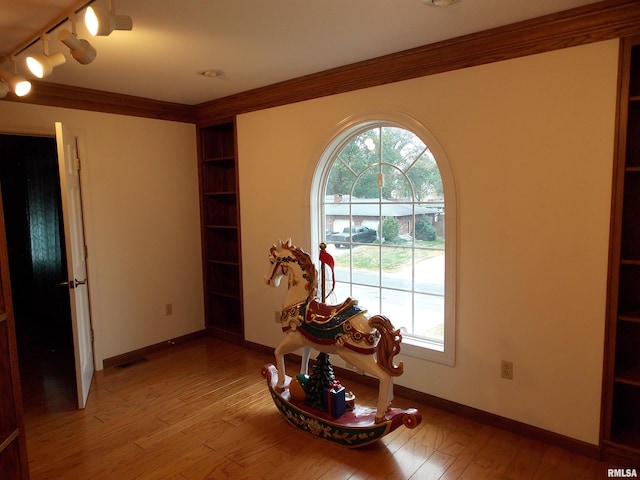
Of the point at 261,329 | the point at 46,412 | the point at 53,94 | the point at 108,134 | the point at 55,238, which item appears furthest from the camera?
the point at 55,238

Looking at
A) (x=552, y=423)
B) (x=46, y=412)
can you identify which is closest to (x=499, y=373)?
(x=552, y=423)

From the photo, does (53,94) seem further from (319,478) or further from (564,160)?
(564,160)

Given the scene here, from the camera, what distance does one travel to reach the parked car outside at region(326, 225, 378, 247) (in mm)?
3381

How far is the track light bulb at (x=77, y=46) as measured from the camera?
1.88 meters

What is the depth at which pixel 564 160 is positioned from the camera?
2326 millimetres

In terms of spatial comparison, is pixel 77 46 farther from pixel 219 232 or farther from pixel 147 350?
pixel 147 350

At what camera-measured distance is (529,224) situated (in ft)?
8.11

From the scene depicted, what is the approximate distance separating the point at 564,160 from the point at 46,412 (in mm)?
3700

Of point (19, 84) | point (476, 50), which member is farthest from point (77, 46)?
point (476, 50)

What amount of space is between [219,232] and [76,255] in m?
1.65

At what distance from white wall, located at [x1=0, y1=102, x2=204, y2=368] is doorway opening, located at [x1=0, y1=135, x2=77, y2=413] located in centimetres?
91

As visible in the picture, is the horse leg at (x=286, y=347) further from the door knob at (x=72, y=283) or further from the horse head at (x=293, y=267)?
the door knob at (x=72, y=283)

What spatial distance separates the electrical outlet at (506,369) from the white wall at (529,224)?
1.2 inches

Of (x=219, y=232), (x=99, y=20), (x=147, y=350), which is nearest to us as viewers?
(x=99, y=20)
